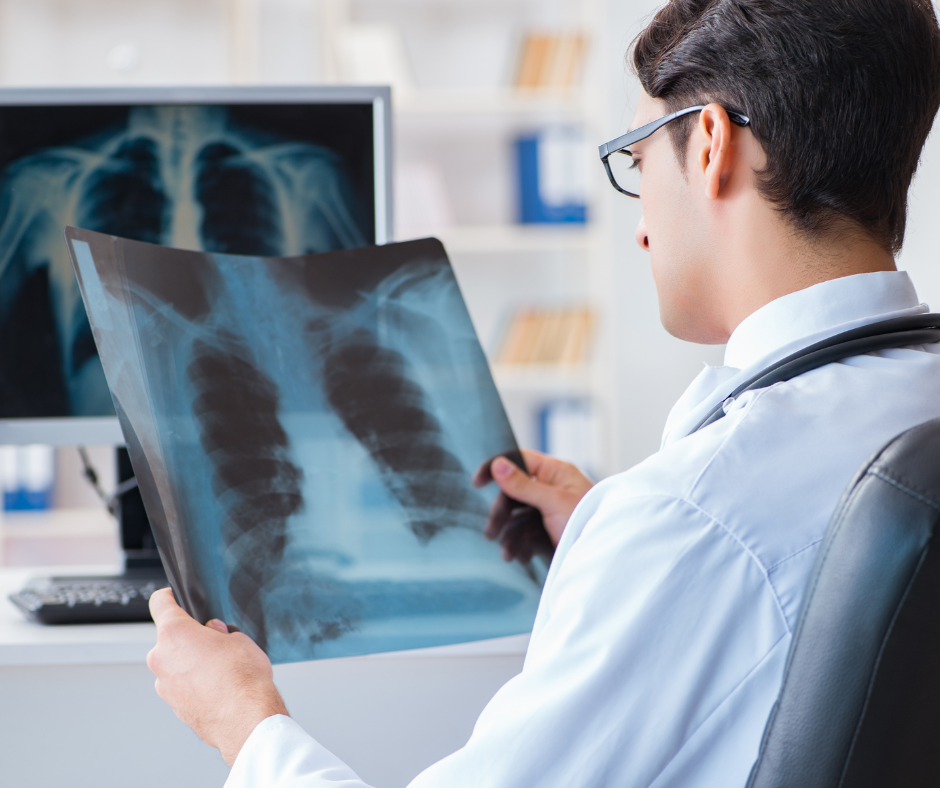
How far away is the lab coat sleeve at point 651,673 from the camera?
0.50 m

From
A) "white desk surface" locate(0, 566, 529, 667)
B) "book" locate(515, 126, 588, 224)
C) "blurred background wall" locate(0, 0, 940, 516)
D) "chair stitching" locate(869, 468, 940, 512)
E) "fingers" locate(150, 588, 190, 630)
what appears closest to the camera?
"chair stitching" locate(869, 468, 940, 512)

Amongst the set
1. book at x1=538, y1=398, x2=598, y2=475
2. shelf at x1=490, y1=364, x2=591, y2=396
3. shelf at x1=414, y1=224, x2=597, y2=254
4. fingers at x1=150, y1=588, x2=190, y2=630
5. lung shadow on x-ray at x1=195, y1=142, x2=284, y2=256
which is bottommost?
book at x1=538, y1=398, x2=598, y2=475

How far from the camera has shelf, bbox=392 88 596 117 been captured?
2914 mm

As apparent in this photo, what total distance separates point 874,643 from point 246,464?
1.70ft

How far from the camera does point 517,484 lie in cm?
89

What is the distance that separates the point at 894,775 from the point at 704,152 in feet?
1.36

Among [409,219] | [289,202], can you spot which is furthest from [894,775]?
[409,219]

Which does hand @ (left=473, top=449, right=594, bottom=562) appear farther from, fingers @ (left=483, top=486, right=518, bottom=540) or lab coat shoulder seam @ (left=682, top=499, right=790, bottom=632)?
lab coat shoulder seam @ (left=682, top=499, right=790, bottom=632)

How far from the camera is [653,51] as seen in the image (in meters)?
0.71

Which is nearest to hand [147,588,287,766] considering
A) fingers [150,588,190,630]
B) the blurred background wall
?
fingers [150,588,190,630]

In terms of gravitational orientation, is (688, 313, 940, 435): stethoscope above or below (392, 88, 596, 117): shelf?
below

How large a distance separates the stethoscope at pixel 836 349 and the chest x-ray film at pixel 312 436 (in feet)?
1.10

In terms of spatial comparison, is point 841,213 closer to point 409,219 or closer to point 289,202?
point 289,202

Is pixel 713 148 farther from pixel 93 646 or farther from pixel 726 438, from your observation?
pixel 93 646
